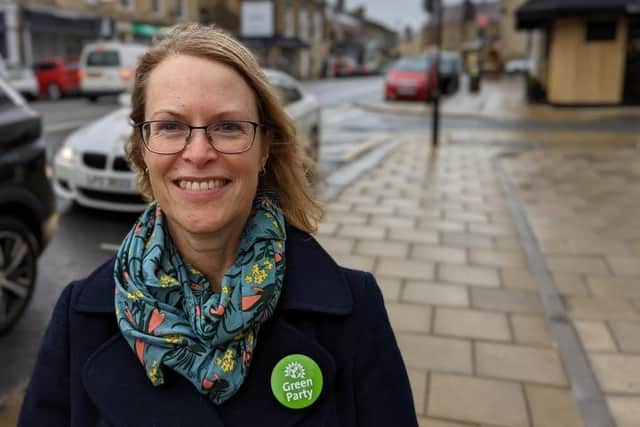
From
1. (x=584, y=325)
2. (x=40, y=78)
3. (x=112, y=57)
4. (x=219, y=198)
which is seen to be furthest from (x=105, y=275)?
(x=40, y=78)

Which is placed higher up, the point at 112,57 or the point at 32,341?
the point at 112,57

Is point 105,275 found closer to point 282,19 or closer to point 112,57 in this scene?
point 112,57

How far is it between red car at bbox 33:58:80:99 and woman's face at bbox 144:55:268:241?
82.9ft

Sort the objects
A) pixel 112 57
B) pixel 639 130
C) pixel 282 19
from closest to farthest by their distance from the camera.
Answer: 1. pixel 639 130
2. pixel 112 57
3. pixel 282 19

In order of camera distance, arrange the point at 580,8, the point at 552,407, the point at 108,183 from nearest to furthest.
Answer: the point at 552,407 < the point at 108,183 < the point at 580,8

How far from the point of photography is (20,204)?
407 centimetres

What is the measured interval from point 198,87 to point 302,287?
528mm

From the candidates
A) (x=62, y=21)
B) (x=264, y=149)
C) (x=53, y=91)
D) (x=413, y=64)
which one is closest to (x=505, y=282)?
(x=264, y=149)

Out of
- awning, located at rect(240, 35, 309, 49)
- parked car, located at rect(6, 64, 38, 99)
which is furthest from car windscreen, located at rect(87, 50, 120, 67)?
awning, located at rect(240, 35, 309, 49)

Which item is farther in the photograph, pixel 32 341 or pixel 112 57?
pixel 112 57

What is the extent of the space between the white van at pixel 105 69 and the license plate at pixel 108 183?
56.4ft

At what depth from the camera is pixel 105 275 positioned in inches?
64.3

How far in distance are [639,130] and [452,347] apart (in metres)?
12.8

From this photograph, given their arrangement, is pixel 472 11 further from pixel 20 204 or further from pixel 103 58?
pixel 20 204
